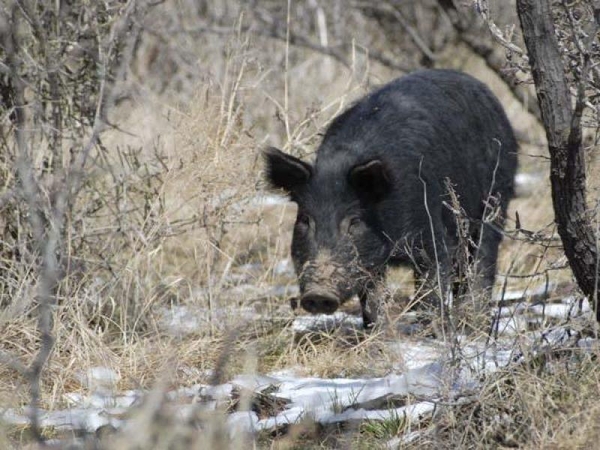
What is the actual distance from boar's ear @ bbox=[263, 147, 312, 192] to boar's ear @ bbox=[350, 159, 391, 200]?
30cm

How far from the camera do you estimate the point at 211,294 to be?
637 centimetres

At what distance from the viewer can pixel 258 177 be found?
6.85m

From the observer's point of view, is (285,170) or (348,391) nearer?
(348,391)

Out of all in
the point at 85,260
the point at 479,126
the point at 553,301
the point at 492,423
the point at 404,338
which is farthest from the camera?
the point at 479,126

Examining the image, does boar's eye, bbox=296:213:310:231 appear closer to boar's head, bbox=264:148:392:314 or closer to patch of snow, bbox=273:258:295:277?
boar's head, bbox=264:148:392:314

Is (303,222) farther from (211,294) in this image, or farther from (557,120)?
(557,120)

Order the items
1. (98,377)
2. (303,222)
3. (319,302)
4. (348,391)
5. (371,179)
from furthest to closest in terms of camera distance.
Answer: (303,222)
(371,179)
(319,302)
(98,377)
(348,391)

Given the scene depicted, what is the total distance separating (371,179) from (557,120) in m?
2.10

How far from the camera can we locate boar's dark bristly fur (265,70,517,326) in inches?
243

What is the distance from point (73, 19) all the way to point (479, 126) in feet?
8.70

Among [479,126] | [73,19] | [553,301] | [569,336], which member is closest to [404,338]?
[569,336]

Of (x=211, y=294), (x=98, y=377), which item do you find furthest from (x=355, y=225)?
(x=98, y=377)

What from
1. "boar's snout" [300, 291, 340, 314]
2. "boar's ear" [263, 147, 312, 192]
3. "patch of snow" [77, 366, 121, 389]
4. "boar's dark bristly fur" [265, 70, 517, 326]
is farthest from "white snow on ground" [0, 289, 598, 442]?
"boar's ear" [263, 147, 312, 192]

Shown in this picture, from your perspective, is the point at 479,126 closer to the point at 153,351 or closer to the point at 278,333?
the point at 278,333
